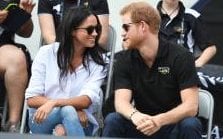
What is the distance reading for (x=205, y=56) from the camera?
5.54m

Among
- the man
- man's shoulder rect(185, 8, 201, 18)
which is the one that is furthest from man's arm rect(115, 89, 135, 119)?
man's shoulder rect(185, 8, 201, 18)

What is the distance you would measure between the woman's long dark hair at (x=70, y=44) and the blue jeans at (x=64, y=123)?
1.09 ft

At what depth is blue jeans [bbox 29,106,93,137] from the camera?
4.38 meters

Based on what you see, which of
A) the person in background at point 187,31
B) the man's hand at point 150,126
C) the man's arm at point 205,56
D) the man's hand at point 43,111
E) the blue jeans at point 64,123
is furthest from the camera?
the person in background at point 187,31

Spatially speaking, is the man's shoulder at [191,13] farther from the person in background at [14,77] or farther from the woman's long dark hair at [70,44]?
the person in background at [14,77]

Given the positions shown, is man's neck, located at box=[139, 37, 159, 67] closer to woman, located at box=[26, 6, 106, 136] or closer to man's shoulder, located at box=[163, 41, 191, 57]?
man's shoulder, located at box=[163, 41, 191, 57]

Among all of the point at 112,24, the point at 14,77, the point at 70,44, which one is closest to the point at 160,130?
the point at 70,44

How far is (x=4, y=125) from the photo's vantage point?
5.05m

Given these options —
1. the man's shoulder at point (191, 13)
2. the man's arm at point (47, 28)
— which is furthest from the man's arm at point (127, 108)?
the man's shoulder at point (191, 13)

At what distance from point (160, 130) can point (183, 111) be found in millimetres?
206

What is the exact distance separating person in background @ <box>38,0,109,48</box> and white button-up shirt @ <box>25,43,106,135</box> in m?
0.53

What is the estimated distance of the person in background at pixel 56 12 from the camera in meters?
5.31

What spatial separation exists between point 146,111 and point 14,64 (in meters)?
1.09

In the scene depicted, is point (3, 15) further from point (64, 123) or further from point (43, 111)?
point (64, 123)
